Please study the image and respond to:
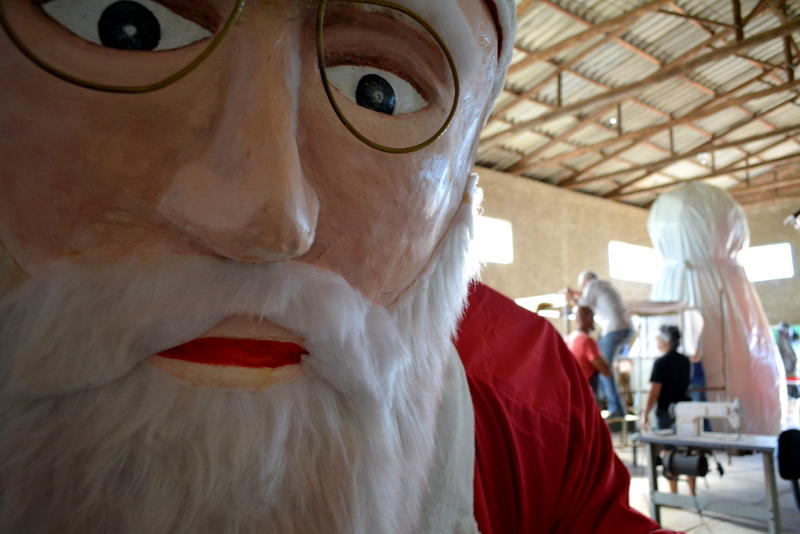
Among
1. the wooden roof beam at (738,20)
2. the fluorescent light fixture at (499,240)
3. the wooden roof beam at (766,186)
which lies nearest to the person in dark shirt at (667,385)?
the wooden roof beam at (738,20)

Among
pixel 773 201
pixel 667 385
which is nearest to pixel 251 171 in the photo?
pixel 667 385

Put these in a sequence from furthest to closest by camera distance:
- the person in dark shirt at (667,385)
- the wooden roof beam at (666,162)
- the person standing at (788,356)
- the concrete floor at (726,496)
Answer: the wooden roof beam at (666,162) < the person standing at (788,356) < the person in dark shirt at (667,385) < the concrete floor at (726,496)

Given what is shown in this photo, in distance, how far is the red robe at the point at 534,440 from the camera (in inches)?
34.8

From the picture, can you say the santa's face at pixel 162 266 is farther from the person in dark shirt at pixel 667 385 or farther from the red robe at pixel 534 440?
the person in dark shirt at pixel 667 385

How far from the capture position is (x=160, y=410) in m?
0.40

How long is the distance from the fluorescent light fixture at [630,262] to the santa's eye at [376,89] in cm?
1032

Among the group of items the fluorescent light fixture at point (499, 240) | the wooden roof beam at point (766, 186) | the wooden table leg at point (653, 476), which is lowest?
the wooden table leg at point (653, 476)

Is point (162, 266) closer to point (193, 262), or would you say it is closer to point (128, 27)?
point (193, 262)

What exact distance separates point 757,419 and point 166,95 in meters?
5.27

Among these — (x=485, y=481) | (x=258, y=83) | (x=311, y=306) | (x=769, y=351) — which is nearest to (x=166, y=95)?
(x=258, y=83)

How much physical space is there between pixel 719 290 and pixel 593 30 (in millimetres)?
2967

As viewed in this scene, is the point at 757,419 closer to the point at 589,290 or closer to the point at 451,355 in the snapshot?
the point at 589,290

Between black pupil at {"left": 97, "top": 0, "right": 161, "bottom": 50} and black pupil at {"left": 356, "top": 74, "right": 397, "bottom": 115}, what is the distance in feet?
0.57

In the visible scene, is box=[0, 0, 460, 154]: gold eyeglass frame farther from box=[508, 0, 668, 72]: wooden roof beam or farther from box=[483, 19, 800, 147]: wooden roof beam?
box=[483, 19, 800, 147]: wooden roof beam
